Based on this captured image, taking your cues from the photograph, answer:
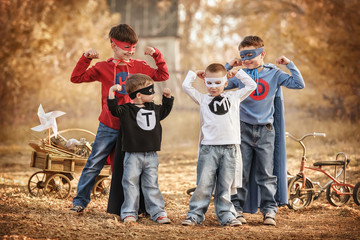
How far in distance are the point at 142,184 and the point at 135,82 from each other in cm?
101

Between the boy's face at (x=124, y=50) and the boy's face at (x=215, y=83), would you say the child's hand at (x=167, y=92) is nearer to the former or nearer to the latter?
the boy's face at (x=215, y=83)

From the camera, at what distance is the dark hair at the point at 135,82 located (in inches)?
200

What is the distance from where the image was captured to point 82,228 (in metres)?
4.74

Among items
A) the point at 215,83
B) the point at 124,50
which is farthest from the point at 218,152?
the point at 124,50

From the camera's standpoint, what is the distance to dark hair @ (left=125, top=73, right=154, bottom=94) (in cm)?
507

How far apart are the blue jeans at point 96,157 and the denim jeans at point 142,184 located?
34cm

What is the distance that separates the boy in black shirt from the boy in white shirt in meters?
0.40

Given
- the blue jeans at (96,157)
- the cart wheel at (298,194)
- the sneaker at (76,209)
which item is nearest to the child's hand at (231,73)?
the blue jeans at (96,157)

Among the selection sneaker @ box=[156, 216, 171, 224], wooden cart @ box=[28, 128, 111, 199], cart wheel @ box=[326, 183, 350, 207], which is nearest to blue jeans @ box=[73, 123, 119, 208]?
sneaker @ box=[156, 216, 171, 224]

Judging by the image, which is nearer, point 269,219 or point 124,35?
point 269,219

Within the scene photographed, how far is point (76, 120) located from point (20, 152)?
3892mm

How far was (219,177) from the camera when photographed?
5.02 m

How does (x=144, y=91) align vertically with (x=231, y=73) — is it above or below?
below

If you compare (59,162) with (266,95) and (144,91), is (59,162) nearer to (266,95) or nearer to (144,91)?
(144,91)
